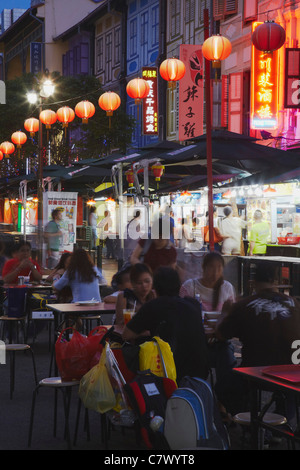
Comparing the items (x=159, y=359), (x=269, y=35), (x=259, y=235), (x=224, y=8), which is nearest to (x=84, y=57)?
(x=224, y=8)

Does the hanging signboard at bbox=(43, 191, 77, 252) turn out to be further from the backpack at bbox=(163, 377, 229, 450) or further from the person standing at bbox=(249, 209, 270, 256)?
the backpack at bbox=(163, 377, 229, 450)

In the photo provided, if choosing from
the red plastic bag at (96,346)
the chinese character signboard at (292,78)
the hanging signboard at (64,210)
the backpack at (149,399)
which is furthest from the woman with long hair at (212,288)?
the hanging signboard at (64,210)

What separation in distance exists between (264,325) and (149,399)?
1.13 metres

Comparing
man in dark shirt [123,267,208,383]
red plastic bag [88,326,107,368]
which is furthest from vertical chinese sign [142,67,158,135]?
man in dark shirt [123,267,208,383]

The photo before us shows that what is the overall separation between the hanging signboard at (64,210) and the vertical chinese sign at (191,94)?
4.15 meters

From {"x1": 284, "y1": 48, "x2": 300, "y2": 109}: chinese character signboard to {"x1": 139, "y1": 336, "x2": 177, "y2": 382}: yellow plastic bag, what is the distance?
15.4 metres

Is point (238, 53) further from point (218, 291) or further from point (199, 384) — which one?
point (199, 384)

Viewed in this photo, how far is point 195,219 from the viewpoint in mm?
25703

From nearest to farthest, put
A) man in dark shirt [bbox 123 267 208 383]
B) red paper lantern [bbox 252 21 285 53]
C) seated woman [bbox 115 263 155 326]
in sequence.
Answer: man in dark shirt [bbox 123 267 208 383]
seated woman [bbox 115 263 155 326]
red paper lantern [bbox 252 21 285 53]

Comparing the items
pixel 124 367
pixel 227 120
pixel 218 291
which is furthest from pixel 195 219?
pixel 124 367

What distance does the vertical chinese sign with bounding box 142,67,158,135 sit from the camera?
30234 millimetres

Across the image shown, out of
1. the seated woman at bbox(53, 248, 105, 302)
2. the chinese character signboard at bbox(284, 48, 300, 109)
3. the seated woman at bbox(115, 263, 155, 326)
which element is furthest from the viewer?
the chinese character signboard at bbox(284, 48, 300, 109)

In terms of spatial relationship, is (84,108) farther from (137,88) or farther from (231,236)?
(231,236)

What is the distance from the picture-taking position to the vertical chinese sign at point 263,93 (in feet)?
69.5
